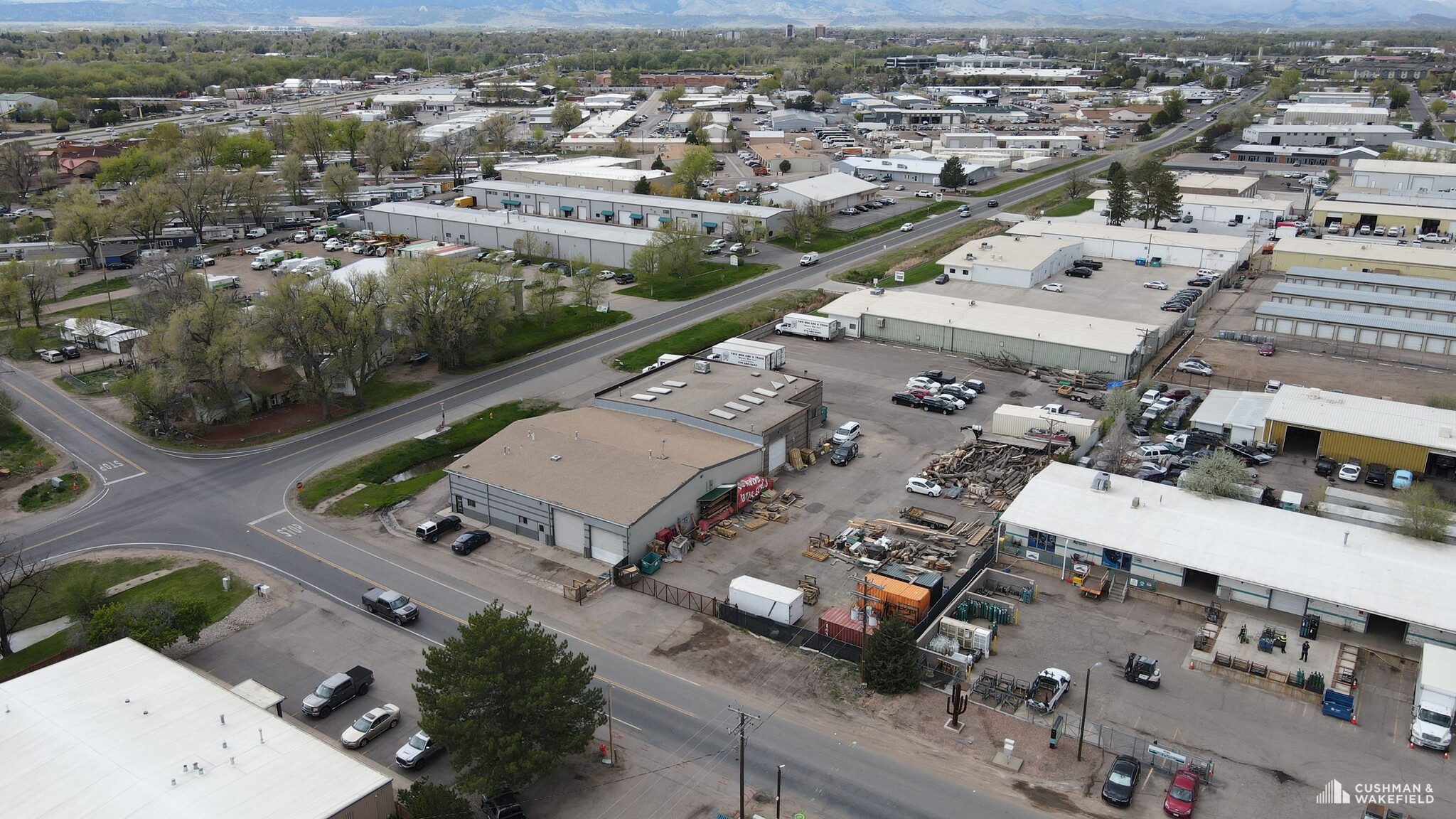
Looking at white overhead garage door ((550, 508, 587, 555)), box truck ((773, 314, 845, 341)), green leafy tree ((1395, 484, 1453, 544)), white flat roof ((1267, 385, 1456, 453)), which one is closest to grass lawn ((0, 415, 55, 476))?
white overhead garage door ((550, 508, 587, 555))

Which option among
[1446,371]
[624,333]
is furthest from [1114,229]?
[624,333]

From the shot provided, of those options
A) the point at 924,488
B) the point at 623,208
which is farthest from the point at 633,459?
the point at 623,208

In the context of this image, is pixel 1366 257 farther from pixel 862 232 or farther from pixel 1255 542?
pixel 1255 542

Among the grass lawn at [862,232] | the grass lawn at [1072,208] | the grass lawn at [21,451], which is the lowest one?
the grass lawn at [21,451]

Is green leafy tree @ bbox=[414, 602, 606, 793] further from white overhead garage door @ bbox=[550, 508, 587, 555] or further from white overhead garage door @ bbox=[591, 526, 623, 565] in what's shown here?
white overhead garage door @ bbox=[550, 508, 587, 555]

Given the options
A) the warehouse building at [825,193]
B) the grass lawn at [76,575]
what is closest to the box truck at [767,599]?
the grass lawn at [76,575]

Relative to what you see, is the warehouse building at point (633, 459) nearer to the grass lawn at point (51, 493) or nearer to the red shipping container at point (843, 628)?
the red shipping container at point (843, 628)
